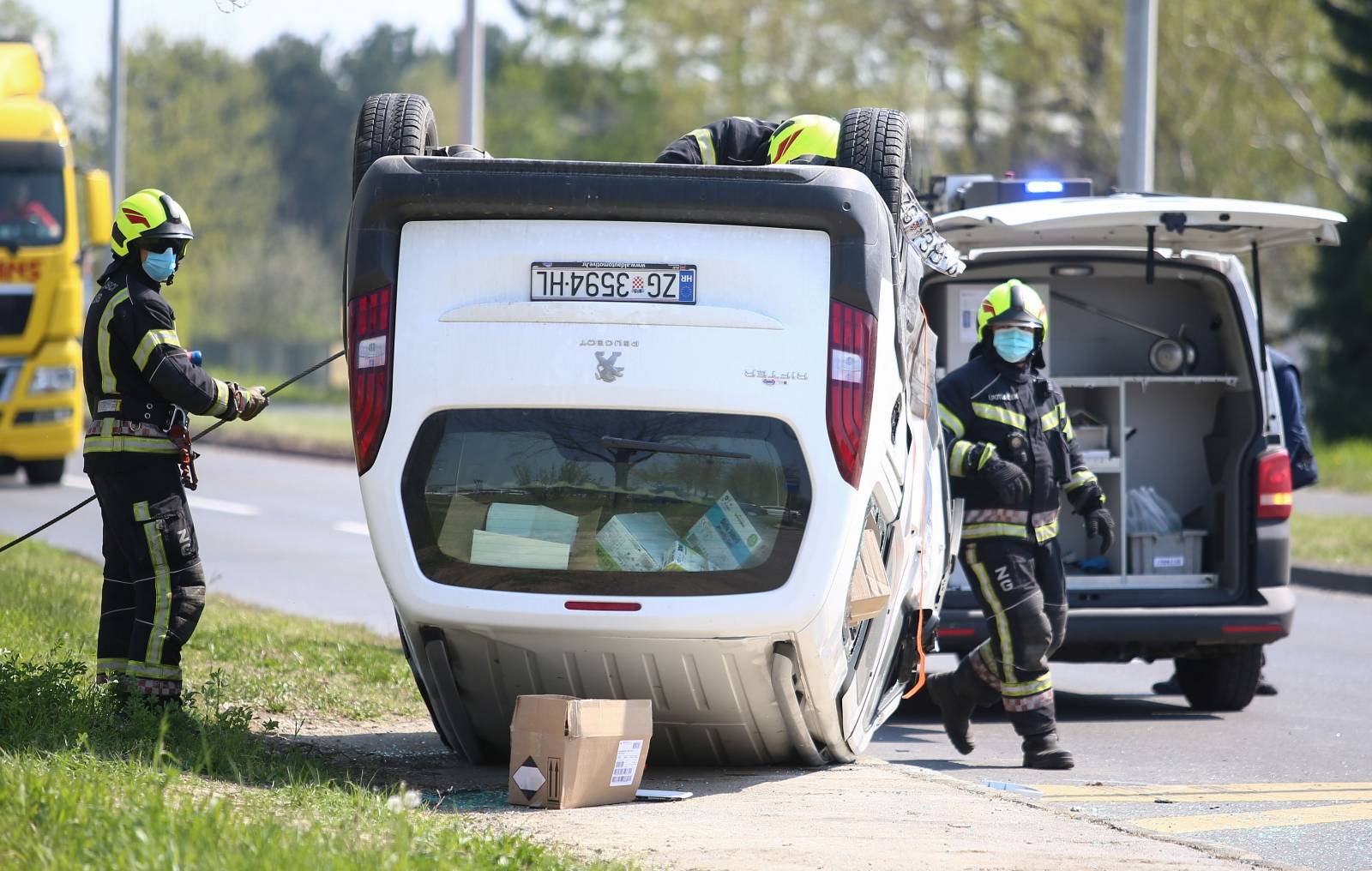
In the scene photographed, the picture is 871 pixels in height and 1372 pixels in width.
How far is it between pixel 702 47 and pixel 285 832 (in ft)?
101

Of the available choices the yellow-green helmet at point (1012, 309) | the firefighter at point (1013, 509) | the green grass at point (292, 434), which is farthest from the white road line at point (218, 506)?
the yellow-green helmet at point (1012, 309)

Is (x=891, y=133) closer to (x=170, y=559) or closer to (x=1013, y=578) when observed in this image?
(x=1013, y=578)

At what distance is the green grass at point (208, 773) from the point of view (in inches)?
166

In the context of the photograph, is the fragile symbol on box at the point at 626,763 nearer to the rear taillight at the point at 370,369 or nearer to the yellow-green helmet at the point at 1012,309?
the rear taillight at the point at 370,369

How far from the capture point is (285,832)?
439 cm

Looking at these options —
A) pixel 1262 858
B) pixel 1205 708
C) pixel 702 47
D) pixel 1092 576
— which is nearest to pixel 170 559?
pixel 1262 858

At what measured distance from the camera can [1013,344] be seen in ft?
24.8

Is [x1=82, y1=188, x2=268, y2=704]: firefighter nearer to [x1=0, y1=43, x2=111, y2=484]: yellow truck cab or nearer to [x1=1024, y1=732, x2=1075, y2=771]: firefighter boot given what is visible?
[x1=1024, y1=732, x2=1075, y2=771]: firefighter boot

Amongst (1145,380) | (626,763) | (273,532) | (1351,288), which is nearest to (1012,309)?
(1145,380)

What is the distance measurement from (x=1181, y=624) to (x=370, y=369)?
4.29m

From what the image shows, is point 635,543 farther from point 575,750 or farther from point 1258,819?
point 1258,819

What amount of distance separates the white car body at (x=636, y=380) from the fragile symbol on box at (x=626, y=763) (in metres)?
0.23

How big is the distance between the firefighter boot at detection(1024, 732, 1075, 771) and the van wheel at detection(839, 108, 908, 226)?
2.42 m

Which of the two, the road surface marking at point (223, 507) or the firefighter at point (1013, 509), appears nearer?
the firefighter at point (1013, 509)
